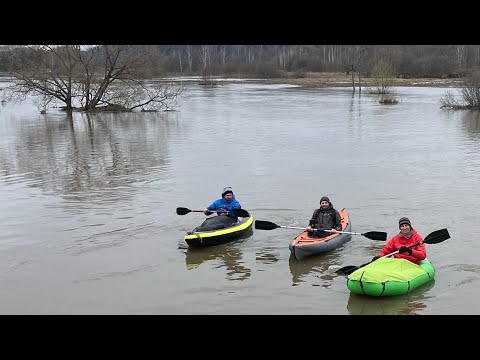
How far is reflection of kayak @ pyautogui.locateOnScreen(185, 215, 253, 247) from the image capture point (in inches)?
389

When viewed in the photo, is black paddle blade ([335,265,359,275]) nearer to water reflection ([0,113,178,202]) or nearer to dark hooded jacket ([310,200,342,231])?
dark hooded jacket ([310,200,342,231])

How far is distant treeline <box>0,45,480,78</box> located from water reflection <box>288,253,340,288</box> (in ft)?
88.6

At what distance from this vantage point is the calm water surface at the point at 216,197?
313 inches

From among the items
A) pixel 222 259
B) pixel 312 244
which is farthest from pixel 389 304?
pixel 222 259

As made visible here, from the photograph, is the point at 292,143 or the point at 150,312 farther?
the point at 292,143

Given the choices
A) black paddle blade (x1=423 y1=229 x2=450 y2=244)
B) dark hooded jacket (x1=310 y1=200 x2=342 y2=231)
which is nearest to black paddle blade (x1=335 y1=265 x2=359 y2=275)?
black paddle blade (x1=423 y1=229 x2=450 y2=244)

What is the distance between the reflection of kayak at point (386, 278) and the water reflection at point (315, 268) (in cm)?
74

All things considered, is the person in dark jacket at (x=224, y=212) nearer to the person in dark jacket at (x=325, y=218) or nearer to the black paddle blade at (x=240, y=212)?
the black paddle blade at (x=240, y=212)

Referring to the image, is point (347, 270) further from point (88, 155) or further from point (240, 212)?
point (88, 155)

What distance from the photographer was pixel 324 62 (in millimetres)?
71312
